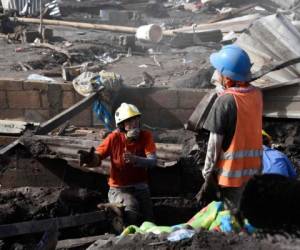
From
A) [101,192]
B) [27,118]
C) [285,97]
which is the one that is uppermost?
[285,97]

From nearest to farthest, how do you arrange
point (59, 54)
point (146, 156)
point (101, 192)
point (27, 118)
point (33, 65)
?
point (146, 156) → point (101, 192) → point (27, 118) → point (33, 65) → point (59, 54)

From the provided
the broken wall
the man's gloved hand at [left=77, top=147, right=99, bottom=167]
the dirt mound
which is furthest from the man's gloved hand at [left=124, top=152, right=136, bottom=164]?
the broken wall

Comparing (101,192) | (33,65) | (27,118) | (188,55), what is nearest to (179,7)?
(188,55)

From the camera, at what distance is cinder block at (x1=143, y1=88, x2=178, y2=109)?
7.68 metres

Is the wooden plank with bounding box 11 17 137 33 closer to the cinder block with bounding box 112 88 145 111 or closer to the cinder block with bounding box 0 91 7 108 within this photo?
the cinder block with bounding box 0 91 7 108

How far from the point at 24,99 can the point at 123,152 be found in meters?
3.21

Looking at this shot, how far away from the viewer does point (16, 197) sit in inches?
228

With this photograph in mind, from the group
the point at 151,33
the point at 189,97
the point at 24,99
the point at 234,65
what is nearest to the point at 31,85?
the point at 24,99

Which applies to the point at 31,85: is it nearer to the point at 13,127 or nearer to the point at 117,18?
the point at 13,127

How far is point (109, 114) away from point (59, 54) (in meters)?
6.57

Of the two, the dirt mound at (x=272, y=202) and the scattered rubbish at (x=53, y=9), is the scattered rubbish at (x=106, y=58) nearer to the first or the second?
the scattered rubbish at (x=53, y=9)

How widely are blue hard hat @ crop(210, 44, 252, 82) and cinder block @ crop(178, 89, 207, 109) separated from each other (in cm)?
278

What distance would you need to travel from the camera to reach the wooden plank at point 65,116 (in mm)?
6632

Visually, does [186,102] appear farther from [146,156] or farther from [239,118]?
[239,118]
